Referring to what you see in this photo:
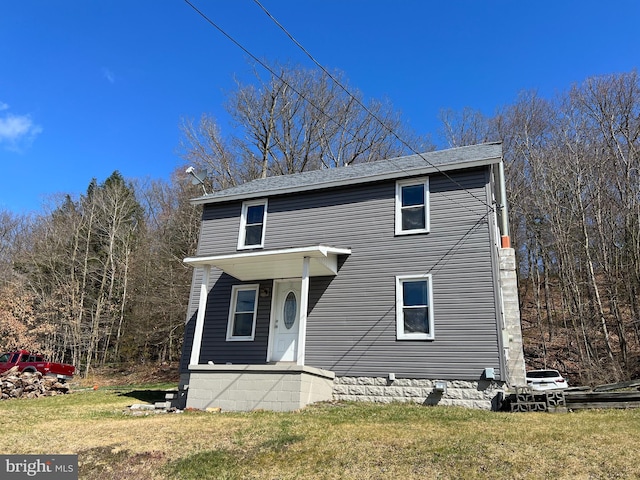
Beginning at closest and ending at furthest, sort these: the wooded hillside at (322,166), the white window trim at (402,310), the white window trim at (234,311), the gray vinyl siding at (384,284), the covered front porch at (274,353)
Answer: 1. the covered front porch at (274,353)
2. the gray vinyl siding at (384,284)
3. the white window trim at (402,310)
4. the white window trim at (234,311)
5. the wooded hillside at (322,166)

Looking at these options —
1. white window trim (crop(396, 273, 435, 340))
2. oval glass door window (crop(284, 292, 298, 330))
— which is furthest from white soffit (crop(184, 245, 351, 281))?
white window trim (crop(396, 273, 435, 340))

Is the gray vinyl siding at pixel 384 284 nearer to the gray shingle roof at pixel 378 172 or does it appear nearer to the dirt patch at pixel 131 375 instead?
the gray shingle roof at pixel 378 172

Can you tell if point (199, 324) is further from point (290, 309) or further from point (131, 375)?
point (131, 375)

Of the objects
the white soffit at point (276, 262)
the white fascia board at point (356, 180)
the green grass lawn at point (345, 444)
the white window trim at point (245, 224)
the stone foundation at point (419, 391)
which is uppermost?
the white fascia board at point (356, 180)

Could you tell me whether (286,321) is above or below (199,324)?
above

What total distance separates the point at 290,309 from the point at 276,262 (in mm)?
1569

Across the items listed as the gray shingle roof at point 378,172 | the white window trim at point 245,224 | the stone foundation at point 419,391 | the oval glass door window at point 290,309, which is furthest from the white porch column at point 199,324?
the stone foundation at point 419,391

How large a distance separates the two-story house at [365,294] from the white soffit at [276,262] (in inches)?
2.0

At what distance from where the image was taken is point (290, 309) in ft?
35.5

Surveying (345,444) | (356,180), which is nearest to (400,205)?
(356,180)

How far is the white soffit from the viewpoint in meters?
9.46

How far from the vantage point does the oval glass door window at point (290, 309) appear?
10.7 m

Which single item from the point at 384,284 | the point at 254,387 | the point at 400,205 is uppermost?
the point at 400,205

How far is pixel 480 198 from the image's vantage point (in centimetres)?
972
